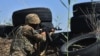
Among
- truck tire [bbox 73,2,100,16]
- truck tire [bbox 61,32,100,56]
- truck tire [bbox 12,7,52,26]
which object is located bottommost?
truck tire [bbox 61,32,100,56]

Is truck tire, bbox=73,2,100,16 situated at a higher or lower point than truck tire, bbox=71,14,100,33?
higher

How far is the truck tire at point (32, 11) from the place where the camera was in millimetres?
11727

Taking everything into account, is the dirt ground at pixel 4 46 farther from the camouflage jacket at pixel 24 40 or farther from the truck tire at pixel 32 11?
the camouflage jacket at pixel 24 40

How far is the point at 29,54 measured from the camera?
25.0 ft

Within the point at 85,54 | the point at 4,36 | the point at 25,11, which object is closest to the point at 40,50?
the point at 85,54

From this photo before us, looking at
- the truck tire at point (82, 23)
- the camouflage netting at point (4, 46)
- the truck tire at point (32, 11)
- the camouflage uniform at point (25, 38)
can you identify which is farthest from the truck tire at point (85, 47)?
the camouflage netting at point (4, 46)

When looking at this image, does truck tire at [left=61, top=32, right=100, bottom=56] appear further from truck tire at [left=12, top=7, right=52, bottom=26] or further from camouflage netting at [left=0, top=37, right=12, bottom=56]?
camouflage netting at [left=0, top=37, right=12, bottom=56]

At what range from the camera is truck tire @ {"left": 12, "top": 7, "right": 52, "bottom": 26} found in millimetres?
11727

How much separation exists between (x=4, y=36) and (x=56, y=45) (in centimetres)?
355

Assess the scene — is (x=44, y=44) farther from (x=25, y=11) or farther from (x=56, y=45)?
(x=25, y=11)

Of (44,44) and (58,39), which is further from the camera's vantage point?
(58,39)

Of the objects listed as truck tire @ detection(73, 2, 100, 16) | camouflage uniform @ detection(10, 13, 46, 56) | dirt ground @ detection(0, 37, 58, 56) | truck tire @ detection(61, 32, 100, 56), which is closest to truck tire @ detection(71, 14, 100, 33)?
truck tire @ detection(73, 2, 100, 16)

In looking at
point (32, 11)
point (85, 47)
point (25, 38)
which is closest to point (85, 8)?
point (32, 11)

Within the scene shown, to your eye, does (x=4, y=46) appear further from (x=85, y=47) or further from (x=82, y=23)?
(x=85, y=47)
